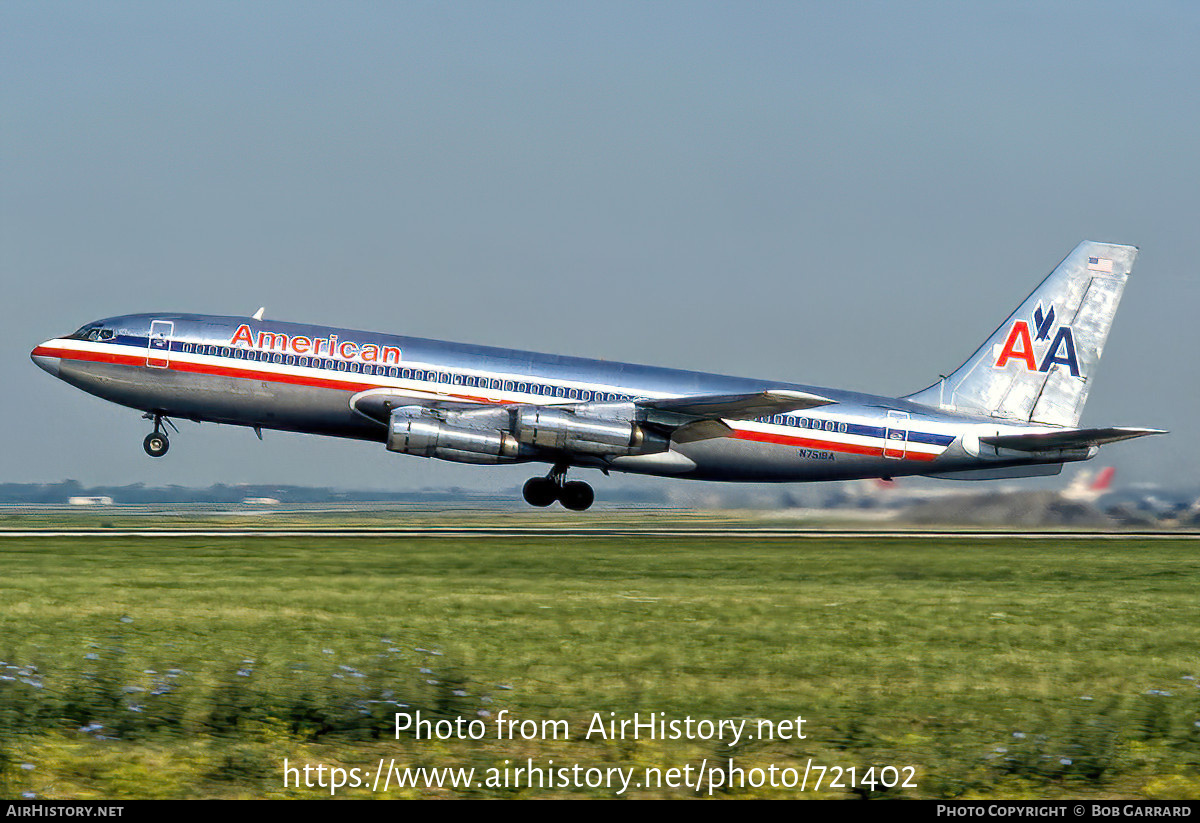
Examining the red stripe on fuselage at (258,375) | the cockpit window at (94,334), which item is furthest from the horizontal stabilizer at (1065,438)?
the cockpit window at (94,334)

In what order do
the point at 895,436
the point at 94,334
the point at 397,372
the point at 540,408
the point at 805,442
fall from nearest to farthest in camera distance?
1. the point at 540,408
2. the point at 397,372
3. the point at 94,334
4. the point at 805,442
5. the point at 895,436

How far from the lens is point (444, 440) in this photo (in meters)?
38.2

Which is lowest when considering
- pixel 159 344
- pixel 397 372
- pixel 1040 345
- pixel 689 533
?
pixel 689 533

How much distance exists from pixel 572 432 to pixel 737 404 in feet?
17.8

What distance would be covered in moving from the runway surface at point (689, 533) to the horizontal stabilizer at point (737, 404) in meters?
4.05

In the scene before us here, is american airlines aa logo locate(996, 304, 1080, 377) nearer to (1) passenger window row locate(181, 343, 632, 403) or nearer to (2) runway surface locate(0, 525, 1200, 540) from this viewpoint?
(2) runway surface locate(0, 525, 1200, 540)

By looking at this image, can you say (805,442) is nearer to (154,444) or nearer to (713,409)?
(713,409)

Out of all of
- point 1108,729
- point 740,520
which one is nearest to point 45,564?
point 1108,729

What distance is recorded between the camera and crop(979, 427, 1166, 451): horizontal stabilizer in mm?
39500

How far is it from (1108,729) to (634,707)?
4.52 m

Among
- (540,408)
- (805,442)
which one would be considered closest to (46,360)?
(540,408)

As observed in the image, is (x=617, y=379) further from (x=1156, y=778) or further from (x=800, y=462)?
(x=1156, y=778)

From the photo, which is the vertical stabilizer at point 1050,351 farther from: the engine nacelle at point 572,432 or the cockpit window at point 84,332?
the cockpit window at point 84,332

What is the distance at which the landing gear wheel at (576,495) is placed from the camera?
43.5m
